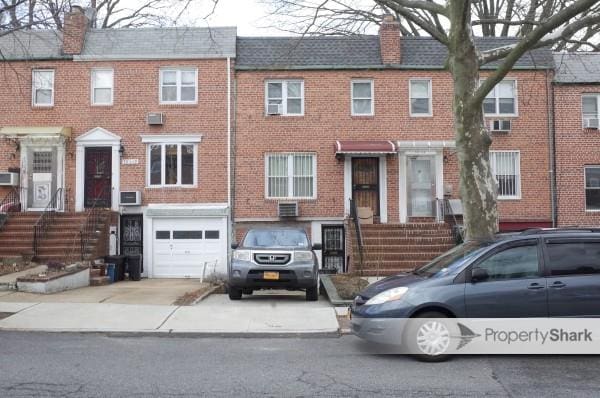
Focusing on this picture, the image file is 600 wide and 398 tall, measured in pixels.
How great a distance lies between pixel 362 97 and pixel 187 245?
25.6ft

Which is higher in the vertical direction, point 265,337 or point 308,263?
point 308,263

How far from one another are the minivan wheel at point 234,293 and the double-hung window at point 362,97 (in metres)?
9.63

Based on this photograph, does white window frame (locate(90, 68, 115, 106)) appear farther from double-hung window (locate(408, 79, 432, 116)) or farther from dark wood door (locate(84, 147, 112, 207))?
double-hung window (locate(408, 79, 432, 116))

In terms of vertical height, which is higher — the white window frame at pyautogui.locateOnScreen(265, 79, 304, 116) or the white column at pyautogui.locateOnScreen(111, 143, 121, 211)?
the white window frame at pyautogui.locateOnScreen(265, 79, 304, 116)

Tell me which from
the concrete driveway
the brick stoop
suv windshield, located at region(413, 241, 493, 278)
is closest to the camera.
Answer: suv windshield, located at region(413, 241, 493, 278)

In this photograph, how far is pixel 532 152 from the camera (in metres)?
19.7

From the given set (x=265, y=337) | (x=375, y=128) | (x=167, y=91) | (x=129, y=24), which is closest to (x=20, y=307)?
(x=265, y=337)

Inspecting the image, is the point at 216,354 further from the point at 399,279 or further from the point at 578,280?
the point at 578,280

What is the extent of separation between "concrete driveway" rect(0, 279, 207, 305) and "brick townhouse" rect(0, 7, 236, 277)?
4137 millimetres

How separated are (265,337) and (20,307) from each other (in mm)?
5088

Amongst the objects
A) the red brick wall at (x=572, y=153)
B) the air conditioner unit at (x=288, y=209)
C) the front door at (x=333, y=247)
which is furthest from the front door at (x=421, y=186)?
the red brick wall at (x=572, y=153)

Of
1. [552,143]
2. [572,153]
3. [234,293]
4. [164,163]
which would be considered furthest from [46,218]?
[572,153]

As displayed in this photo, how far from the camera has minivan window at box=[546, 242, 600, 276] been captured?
7281 mm

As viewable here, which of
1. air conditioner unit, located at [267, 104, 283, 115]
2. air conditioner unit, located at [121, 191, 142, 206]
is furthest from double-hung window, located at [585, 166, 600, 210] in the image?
air conditioner unit, located at [121, 191, 142, 206]
